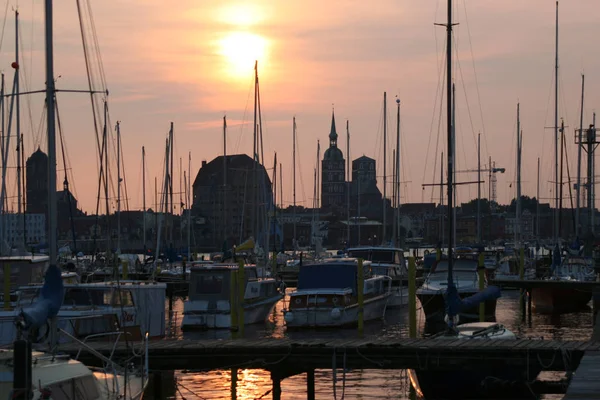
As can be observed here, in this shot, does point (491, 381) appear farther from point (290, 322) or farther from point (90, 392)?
point (290, 322)

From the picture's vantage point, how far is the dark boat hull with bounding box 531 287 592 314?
52719 mm

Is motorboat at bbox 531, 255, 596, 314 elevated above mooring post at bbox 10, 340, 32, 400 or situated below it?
below

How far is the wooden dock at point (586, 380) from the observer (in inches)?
777

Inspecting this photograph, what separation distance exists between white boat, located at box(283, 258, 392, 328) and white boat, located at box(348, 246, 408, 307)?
834 cm

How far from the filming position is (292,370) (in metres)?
26.1

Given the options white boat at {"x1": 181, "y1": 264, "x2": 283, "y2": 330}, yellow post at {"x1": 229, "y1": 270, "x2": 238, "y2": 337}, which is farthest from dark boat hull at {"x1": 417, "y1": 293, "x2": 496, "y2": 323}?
yellow post at {"x1": 229, "y1": 270, "x2": 238, "y2": 337}

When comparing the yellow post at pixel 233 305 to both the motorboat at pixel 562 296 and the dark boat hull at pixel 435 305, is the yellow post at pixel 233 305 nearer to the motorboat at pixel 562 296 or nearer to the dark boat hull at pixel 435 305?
the dark boat hull at pixel 435 305

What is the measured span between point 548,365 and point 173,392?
9.92 meters

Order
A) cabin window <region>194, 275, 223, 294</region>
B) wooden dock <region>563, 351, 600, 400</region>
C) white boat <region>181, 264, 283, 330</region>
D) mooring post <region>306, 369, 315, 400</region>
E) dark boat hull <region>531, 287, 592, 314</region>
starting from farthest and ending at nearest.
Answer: dark boat hull <region>531, 287, 592, 314</region> → cabin window <region>194, 275, 223, 294</region> → white boat <region>181, 264, 283, 330</region> → mooring post <region>306, 369, 315, 400</region> → wooden dock <region>563, 351, 600, 400</region>

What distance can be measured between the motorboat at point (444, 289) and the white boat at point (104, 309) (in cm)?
1365

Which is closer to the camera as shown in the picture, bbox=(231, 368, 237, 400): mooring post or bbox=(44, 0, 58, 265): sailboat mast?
bbox=(44, 0, 58, 265): sailboat mast

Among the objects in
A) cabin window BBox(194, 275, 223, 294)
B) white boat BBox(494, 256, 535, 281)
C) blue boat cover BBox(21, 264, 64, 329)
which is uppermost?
blue boat cover BBox(21, 264, 64, 329)

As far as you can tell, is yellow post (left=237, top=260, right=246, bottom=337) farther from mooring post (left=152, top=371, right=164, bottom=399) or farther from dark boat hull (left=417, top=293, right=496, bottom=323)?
mooring post (left=152, top=371, right=164, bottom=399)

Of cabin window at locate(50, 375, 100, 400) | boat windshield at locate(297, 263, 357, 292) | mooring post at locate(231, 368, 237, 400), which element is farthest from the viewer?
boat windshield at locate(297, 263, 357, 292)
